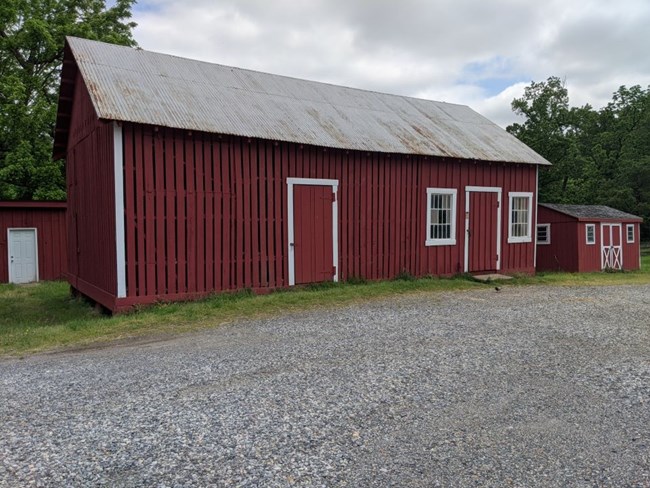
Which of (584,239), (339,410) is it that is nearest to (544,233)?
(584,239)

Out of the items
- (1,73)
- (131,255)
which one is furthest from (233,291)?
(1,73)

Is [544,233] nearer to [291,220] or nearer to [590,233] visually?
[590,233]

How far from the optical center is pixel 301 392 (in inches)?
184

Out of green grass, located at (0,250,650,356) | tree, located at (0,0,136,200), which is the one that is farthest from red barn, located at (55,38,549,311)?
tree, located at (0,0,136,200)

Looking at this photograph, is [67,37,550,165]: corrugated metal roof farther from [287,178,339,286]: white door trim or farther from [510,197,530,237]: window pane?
[510,197,530,237]: window pane

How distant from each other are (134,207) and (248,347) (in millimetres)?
4277

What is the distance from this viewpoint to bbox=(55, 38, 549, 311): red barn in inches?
378

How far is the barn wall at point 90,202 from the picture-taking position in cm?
971

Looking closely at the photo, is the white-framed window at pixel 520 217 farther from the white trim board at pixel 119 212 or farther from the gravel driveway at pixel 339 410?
the white trim board at pixel 119 212

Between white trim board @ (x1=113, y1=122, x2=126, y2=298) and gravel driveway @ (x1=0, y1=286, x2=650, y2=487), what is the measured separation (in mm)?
2640

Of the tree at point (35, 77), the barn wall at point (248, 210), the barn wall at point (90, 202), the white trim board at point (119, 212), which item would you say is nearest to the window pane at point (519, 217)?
the barn wall at point (248, 210)

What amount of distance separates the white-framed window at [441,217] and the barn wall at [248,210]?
0.59 ft

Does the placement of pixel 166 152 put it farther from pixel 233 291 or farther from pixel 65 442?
pixel 65 442

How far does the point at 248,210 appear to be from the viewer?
1070 cm
